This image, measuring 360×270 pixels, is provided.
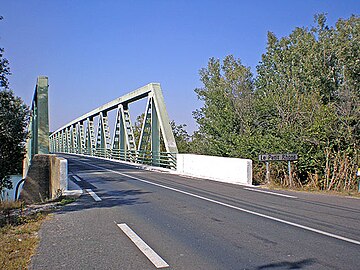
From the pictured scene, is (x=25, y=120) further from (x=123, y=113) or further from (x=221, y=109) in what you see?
(x=221, y=109)

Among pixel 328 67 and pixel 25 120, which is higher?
pixel 328 67

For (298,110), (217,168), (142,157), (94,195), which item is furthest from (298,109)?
(142,157)

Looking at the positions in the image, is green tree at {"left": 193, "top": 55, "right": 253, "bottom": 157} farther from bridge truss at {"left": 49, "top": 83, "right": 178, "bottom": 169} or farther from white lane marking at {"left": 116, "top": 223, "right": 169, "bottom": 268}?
white lane marking at {"left": 116, "top": 223, "right": 169, "bottom": 268}

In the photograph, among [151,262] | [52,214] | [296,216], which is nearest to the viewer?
[151,262]

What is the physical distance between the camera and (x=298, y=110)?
1855cm

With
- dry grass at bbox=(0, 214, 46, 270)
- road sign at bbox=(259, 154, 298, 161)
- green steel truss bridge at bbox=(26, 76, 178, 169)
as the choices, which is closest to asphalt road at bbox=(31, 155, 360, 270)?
dry grass at bbox=(0, 214, 46, 270)

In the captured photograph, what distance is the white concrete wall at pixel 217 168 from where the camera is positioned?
15523 mm

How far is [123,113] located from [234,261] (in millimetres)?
29112

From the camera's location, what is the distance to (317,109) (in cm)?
1730

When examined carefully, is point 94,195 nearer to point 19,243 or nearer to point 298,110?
point 19,243

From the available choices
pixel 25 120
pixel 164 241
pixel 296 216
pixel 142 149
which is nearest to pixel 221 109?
pixel 142 149

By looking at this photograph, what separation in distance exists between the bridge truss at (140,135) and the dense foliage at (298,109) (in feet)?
9.91

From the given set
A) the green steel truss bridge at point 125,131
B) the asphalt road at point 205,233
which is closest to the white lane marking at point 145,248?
the asphalt road at point 205,233

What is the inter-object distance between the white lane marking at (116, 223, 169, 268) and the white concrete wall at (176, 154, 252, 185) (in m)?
8.90
